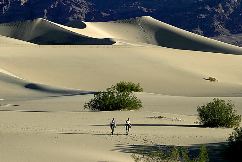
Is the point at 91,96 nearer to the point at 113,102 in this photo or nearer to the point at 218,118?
the point at 113,102

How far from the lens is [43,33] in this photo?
134 m

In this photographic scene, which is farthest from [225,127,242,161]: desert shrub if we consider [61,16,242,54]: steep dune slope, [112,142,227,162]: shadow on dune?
[61,16,242,54]: steep dune slope

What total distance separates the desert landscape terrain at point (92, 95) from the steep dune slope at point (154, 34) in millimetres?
7760

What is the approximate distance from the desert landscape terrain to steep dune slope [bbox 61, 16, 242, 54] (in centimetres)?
776

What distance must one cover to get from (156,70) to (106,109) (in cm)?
3043

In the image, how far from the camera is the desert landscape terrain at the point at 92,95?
17350 mm

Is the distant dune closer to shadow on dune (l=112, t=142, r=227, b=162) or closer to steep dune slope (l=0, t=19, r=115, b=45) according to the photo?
steep dune slope (l=0, t=19, r=115, b=45)

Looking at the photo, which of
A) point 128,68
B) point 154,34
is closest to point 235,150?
point 128,68

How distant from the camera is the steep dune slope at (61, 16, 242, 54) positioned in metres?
130

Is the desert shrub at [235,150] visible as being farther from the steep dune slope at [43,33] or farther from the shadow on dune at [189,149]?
the steep dune slope at [43,33]

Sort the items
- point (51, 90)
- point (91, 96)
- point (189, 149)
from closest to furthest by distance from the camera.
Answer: point (189, 149) → point (91, 96) → point (51, 90)

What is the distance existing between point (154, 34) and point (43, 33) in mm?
26030

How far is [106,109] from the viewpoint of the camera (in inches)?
1225

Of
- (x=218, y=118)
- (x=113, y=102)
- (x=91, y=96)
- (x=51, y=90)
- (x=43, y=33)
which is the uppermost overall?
(x=43, y=33)
